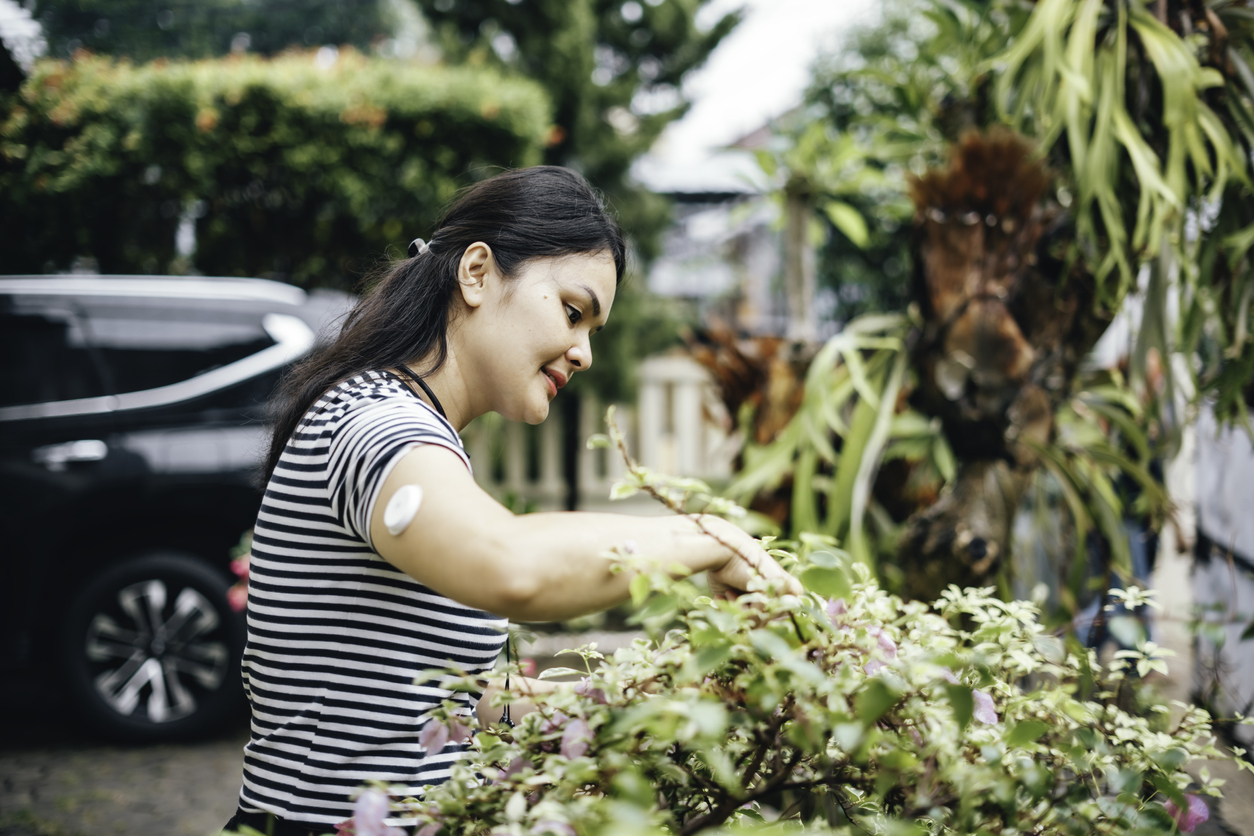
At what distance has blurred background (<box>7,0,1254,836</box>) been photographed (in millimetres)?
2355

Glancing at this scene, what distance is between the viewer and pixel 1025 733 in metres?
0.93

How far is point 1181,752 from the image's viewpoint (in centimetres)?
107

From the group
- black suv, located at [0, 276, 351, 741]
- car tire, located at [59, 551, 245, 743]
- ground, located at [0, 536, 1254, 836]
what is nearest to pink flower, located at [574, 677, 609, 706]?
ground, located at [0, 536, 1254, 836]

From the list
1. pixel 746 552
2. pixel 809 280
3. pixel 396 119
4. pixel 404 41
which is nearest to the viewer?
pixel 746 552

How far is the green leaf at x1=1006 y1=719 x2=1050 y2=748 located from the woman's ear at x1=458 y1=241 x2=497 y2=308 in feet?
2.94

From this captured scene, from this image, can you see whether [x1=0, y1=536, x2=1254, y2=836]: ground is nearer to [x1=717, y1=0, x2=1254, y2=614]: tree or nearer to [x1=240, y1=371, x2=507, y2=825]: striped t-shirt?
[x1=717, y1=0, x2=1254, y2=614]: tree

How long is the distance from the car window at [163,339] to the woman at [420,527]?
9.48 ft

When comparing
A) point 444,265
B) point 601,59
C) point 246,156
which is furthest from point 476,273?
point 601,59

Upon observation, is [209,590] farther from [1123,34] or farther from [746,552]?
[1123,34]

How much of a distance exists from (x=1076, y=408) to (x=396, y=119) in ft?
13.7

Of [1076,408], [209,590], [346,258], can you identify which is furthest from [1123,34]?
[346,258]

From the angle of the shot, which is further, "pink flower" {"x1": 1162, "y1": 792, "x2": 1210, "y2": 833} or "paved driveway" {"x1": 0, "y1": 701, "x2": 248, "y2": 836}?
"paved driveway" {"x1": 0, "y1": 701, "x2": 248, "y2": 836}

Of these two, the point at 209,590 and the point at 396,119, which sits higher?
the point at 396,119

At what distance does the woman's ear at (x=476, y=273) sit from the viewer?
1.30m
